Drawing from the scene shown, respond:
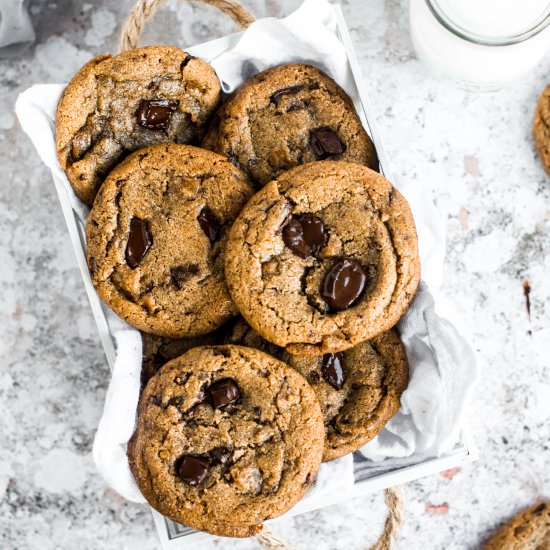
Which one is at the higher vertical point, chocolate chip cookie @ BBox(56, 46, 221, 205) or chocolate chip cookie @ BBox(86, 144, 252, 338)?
chocolate chip cookie @ BBox(56, 46, 221, 205)

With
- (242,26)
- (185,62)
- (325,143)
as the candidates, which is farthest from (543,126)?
(185,62)

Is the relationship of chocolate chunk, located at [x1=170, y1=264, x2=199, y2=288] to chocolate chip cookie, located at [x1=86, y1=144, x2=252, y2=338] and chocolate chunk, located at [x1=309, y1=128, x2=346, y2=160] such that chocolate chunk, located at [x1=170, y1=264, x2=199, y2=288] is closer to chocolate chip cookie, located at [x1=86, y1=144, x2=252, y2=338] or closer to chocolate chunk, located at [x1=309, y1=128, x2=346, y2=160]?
chocolate chip cookie, located at [x1=86, y1=144, x2=252, y2=338]

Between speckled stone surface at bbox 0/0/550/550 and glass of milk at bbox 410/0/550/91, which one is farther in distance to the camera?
speckled stone surface at bbox 0/0/550/550

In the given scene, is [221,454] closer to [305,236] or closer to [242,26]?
[305,236]

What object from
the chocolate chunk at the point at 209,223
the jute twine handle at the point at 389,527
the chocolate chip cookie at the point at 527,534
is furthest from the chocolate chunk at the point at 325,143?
the chocolate chip cookie at the point at 527,534

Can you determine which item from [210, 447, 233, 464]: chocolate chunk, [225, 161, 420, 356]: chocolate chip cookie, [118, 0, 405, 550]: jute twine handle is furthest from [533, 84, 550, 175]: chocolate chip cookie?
[210, 447, 233, 464]: chocolate chunk

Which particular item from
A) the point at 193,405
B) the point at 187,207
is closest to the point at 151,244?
the point at 187,207
